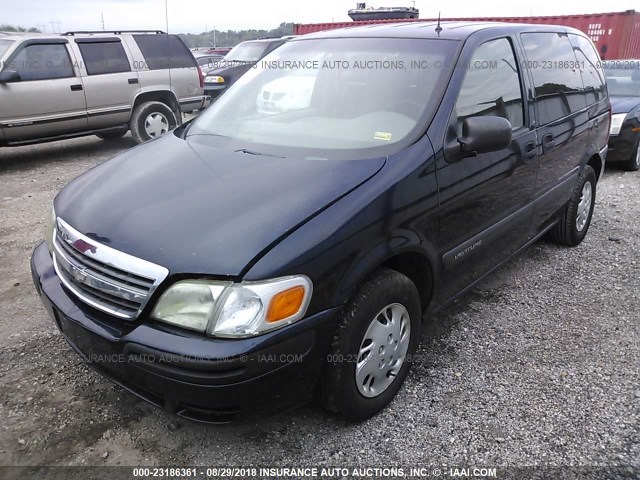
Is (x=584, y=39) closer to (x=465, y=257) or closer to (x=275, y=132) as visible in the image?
(x=465, y=257)

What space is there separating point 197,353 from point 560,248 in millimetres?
3808

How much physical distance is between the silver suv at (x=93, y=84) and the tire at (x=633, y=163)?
6.55m

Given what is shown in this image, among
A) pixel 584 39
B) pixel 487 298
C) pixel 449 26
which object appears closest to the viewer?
pixel 449 26

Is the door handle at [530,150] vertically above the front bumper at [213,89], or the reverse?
the door handle at [530,150]

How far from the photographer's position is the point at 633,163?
23.9 ft

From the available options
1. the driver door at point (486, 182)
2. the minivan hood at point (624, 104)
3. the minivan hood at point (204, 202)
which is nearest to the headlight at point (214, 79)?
the minivan hood at point (624, 104)

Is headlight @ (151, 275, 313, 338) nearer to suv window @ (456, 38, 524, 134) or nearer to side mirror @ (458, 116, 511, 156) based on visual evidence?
side mirror @ (458, 116, 511, 156)

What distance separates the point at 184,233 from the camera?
2.04 meters

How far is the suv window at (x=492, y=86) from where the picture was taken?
280 cm

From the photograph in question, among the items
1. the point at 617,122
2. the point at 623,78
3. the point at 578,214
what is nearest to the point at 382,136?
the point at 578,214

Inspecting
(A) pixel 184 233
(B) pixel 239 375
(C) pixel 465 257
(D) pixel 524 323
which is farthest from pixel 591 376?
(A) pixel 184 233

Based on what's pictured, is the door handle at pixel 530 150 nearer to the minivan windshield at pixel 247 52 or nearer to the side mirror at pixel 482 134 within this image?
the side mirror at pixel 482 134

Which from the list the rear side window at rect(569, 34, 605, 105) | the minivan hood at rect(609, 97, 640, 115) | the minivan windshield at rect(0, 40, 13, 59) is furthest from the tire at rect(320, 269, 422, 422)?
the minivan windshield at rect(0, 40, 13, 59)

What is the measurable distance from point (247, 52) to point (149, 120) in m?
4.88
